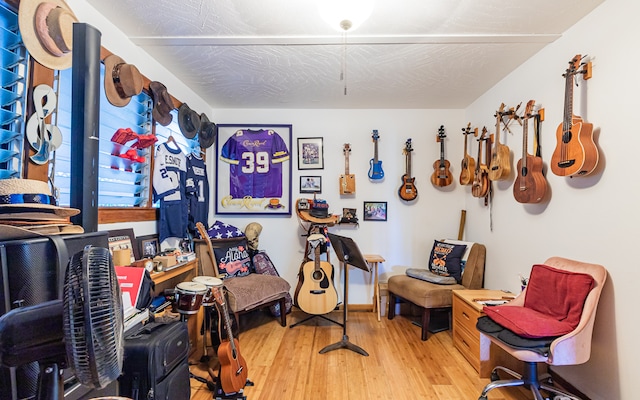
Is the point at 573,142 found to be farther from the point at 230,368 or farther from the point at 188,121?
the point at 188,121

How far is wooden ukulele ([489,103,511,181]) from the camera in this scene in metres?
2.80

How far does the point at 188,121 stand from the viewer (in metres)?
3.15

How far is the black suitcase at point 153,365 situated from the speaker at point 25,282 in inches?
22.8

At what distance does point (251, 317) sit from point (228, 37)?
2.83m

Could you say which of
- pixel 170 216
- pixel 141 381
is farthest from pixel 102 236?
pixel 170 216

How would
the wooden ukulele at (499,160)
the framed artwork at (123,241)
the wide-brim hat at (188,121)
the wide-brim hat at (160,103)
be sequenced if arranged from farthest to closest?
the wide-brim hat at (188,121) < the wooden ukulele at (499,160) < the wide-brim hat at (160,103) < the framed artwork at (123,241)

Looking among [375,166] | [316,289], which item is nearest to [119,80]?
[316,289]

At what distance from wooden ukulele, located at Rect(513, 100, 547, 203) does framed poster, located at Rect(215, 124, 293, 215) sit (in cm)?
243

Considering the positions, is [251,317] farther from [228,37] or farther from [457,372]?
[228,37]

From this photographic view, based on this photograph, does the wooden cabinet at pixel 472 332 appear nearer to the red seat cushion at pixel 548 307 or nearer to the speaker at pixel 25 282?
the red seat cushion at pixel 548 307

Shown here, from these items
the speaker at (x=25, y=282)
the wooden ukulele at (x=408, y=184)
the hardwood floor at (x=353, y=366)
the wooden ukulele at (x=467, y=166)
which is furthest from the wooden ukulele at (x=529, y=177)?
the speaker at (x=25, y=282)

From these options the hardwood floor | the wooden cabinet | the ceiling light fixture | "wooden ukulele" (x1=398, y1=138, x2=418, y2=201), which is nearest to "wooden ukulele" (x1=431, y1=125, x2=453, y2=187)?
"wooden ukulele" (x1=398, y1=138, x2=418, y2=201)

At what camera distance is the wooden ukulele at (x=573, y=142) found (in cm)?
189

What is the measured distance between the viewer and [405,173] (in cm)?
385
